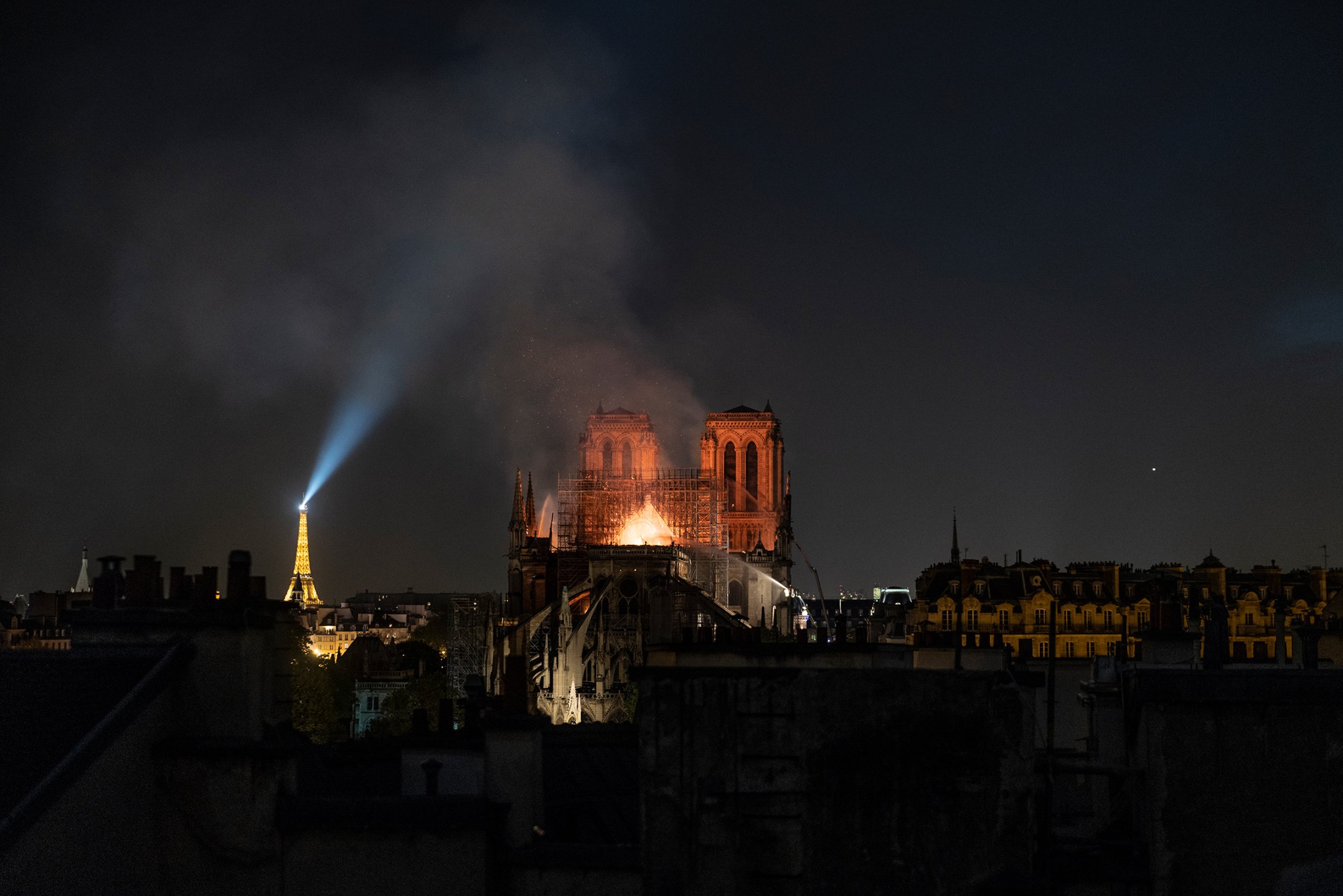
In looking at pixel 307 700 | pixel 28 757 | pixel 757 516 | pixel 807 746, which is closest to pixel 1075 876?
pixel 807 746

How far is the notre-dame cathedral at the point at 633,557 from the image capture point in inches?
2655

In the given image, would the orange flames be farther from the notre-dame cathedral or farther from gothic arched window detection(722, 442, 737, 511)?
gothic arched window detection(722, 442, 737, 511)

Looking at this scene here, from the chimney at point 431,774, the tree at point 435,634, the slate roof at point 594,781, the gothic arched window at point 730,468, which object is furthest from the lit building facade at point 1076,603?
the tree at point 435,634

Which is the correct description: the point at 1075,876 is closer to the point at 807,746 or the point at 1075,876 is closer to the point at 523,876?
the point at 807,746

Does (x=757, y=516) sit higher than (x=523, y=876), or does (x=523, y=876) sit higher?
(x=757, y=516)

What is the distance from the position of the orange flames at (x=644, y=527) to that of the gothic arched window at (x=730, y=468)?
27.5 feet

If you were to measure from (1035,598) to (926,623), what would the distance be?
7.24 meters

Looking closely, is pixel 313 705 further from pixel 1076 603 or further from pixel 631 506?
pixel 1076 603

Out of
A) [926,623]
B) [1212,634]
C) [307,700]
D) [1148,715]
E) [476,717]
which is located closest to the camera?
[1148,715]

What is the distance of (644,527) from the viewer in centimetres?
9606

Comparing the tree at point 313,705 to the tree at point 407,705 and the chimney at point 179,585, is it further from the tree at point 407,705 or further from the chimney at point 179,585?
the chimney at point 179,585

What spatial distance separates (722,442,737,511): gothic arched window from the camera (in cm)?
10331

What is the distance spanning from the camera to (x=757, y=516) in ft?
335

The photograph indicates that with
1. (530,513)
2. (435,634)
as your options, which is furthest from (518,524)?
(435,634)
